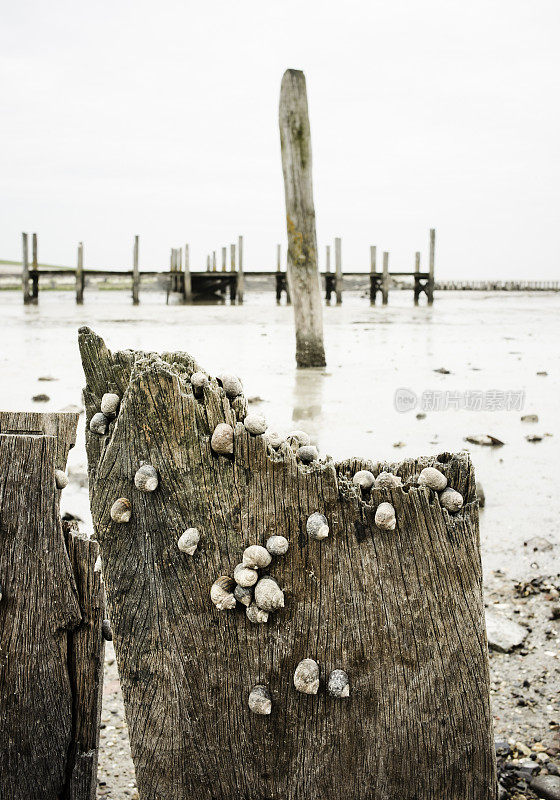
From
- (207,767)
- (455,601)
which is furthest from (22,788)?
(455,601)

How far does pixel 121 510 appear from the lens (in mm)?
1864

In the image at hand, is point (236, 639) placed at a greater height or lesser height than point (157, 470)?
lesser

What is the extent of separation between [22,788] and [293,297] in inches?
297

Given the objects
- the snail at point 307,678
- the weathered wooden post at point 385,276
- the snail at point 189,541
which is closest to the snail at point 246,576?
the snail at point 189,541

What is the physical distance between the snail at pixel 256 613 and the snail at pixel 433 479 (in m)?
0.54

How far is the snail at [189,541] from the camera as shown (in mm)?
1826

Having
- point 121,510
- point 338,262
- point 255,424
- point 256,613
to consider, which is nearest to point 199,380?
point 255,424

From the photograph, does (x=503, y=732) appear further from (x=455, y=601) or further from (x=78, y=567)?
(x=78, y=567)

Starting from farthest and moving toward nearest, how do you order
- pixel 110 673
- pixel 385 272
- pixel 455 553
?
pixel 385 272
pixel 110 673
pixel 455 553

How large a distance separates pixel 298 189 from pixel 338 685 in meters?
7.46

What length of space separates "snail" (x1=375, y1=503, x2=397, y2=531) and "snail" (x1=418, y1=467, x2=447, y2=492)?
0.11 meters

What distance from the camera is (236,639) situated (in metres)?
1.89

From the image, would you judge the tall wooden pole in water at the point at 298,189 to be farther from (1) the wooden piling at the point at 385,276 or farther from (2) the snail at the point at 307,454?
(1) the wooden piling at the point at 385,276

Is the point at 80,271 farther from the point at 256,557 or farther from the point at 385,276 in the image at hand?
the point at 256,557
